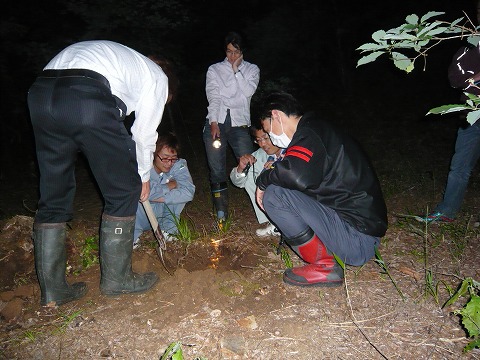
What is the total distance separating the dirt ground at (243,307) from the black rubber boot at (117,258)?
0.08 metres

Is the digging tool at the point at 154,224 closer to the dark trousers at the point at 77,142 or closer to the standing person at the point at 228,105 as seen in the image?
the dark trousers at the point at 77,142

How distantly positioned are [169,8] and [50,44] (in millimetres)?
2978

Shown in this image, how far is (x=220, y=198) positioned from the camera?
12.5ft

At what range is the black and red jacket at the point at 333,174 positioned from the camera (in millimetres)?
2217

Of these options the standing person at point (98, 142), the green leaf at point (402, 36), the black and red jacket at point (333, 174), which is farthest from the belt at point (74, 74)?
the green leaf at point (402, 36)

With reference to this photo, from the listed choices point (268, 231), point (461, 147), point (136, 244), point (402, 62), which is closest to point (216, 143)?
point (268, 231)

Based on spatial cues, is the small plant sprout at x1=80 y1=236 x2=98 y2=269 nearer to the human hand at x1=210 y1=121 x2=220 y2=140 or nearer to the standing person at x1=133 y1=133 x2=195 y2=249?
the standing person at x1=133 y1=133 x2=195 y2=249

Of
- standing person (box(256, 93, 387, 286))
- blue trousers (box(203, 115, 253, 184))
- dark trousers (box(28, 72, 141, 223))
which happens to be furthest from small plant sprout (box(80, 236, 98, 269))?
standing person (box(256, 93, 387, 286))

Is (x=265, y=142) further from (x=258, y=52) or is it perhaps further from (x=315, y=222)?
(x=258, y=52)

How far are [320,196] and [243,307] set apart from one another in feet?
2.84

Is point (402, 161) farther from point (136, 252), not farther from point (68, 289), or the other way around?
point (68, 289)

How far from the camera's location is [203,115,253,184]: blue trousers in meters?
3.67

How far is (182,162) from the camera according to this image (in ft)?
11.3

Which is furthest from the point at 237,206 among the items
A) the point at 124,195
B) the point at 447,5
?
the point at 447,5
